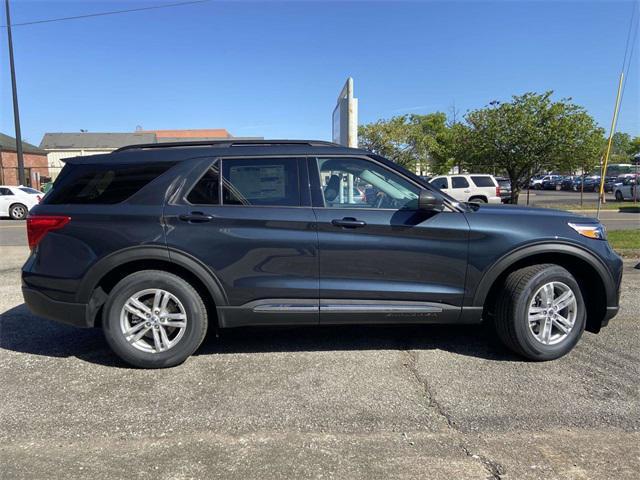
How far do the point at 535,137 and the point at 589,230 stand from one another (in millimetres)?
19729

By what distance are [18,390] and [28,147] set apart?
2041 inches

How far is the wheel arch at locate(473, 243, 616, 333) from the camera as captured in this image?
393 centimetres

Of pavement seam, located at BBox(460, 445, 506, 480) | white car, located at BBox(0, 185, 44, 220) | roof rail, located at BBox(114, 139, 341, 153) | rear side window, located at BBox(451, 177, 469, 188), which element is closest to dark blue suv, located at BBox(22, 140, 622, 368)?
roof rail, located at BBox(114, 139, 341, 153)

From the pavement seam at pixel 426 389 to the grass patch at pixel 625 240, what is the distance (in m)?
6.79

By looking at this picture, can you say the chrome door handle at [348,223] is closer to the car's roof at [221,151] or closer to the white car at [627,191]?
the car's roof at [221,151]

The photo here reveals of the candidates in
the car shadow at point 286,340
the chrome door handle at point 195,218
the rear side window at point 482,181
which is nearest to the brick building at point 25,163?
the rear side window at point 482,181

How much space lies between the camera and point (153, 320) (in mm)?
3885

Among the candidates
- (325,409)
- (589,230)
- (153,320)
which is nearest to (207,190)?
(153,320)

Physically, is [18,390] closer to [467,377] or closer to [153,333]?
[153,333]

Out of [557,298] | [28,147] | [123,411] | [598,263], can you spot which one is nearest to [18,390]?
[123,411]

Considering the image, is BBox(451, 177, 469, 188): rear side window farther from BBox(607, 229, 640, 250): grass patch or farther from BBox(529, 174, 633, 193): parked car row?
BBox(529, 174, 633, 193): parked car row

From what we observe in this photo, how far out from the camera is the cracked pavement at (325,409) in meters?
2.65

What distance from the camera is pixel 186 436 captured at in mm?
2953

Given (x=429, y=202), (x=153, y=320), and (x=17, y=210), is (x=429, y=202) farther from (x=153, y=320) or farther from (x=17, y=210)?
(x=17, y=210)
